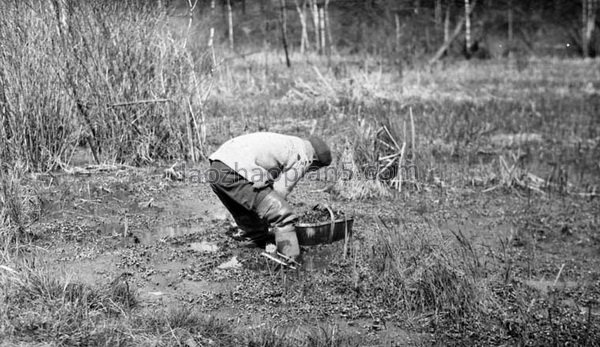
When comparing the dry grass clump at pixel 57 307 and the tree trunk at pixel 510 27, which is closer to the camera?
the dry grass clump at pixel 57 307

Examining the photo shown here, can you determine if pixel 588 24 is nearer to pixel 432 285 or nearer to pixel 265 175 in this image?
pixel 265 175

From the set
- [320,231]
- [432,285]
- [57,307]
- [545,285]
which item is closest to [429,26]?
[545,285]

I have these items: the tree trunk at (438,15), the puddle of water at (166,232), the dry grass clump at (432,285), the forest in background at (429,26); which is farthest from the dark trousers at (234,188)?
the tree trunk at (438,15)

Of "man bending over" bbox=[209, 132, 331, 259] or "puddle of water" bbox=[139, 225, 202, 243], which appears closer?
"man bending over" bbox=[209, 132, 331, 259]

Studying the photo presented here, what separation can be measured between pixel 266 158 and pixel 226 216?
1.37 metres

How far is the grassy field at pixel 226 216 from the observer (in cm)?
399

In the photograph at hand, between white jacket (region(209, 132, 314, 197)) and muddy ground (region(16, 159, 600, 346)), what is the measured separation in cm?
62

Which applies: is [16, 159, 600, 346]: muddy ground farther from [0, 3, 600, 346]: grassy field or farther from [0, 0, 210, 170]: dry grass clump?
[0, 0, 210, 170]: dry grass clump

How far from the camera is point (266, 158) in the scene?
481 centimetres

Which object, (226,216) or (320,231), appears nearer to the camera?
(320,231)

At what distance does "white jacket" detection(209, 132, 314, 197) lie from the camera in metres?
4.77

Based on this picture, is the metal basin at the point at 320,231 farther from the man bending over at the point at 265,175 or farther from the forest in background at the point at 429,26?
the forest in background at the point at 429,26

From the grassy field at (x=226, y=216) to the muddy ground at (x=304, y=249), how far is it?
0.7 inches

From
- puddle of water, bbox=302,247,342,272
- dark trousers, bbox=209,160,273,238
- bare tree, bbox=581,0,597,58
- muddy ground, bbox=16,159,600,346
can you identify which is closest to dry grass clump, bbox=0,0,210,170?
muddy ground, bbox=16,159,600,346
